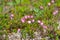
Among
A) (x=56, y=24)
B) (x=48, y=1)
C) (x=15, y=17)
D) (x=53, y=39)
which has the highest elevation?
(x=48, y=1)

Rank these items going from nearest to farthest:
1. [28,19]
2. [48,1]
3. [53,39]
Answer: [53,39]
[28,19]
[48,1]

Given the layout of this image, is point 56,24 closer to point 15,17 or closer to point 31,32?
point 31,32

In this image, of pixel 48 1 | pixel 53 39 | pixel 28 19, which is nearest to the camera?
pixel 53 39

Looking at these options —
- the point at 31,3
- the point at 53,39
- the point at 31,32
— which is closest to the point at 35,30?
the point at 31,32

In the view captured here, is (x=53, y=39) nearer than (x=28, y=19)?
Yes

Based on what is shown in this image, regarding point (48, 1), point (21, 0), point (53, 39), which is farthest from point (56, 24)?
point (21, 0)

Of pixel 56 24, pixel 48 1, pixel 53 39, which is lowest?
pixel 53 39

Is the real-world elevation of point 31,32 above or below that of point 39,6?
below

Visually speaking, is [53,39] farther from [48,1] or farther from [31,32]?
[48,1]

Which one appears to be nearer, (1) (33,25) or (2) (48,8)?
(1) (33,25)
